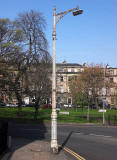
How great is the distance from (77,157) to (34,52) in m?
25.8

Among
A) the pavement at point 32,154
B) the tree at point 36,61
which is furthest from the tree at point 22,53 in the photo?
the pavement at point 32,154

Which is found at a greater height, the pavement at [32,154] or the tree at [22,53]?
the tree at [22,53]

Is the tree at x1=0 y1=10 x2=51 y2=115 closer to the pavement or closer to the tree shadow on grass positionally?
the tree shadow on grass

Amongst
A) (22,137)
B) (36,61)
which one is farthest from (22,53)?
(22,137)

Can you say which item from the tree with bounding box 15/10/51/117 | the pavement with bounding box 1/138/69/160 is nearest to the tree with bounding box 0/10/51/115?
the tree with bounding box 15/10/51/117

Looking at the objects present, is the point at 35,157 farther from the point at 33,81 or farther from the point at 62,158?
the point at 33,81

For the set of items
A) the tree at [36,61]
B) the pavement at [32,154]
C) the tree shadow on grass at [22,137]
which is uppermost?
the tree at [36,61]

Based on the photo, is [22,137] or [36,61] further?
[36,61]

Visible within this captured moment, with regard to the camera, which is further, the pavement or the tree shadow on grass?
the tree shadow on grass

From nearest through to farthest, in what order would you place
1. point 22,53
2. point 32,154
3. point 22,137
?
1. point 32,154
2. point 22,137
3. point 22,53

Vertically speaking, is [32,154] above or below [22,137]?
above

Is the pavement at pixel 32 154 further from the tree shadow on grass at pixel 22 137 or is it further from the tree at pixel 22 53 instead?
the tree at pixel 22 53

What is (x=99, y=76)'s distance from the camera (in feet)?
185

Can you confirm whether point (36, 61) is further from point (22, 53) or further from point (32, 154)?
point (32, 154)
